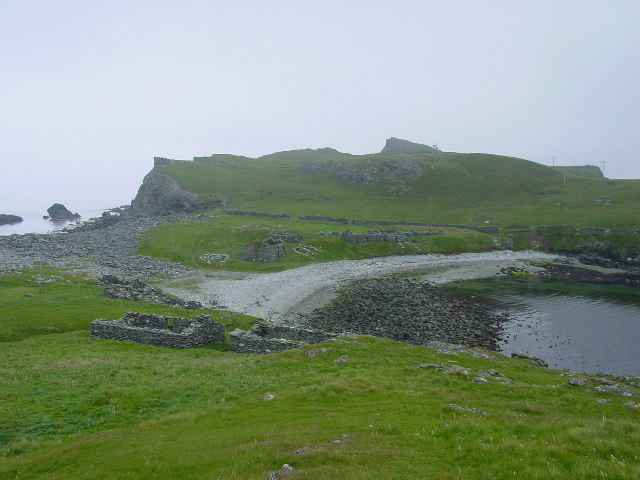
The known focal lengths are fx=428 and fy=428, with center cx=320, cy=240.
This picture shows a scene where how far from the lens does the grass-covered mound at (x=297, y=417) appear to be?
12414 millimetres

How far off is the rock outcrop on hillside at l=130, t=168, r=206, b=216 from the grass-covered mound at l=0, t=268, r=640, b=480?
131278mm

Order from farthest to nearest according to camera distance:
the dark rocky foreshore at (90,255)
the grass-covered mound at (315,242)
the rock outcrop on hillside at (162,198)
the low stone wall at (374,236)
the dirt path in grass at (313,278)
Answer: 1. the rock outcrop on hillside at (162,198)
2. the low stone wall at (374,236)
3. the grass-covered mound at (315,242)
4. the dark rocky foreshore at (90,255)
5. the dirt path in grass at (313,278)

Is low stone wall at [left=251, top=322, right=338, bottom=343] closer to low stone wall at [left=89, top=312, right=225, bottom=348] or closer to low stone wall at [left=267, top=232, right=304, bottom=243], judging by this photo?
low stone wall at [left=89, top=312, right=225, bottom=348]

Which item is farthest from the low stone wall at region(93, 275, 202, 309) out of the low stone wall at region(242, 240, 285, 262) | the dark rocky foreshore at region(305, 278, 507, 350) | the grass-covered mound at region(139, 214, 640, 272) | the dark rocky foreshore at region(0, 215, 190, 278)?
the low stone wall at region(242, 240, 285, 262)

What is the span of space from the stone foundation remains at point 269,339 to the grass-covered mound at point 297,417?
200cm

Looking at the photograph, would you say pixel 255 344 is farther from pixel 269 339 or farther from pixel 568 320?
pixel 568 320

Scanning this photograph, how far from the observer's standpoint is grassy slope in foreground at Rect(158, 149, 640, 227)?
13925 centimetres

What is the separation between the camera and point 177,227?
376ft

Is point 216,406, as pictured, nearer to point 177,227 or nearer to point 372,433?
point 372,433

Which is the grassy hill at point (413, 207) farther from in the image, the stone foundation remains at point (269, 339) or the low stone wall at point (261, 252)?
the stone foundation remains at point (269, 339)

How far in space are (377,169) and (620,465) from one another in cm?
19150

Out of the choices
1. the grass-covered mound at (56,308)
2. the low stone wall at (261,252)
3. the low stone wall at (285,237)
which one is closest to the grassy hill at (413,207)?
the low stone wall at (261,252)

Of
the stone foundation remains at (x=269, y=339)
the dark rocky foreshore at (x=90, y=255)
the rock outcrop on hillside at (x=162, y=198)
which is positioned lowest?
the stone foundation remains at (x=269, y=339)

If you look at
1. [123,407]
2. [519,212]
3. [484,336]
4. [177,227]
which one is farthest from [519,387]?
[519,212]
